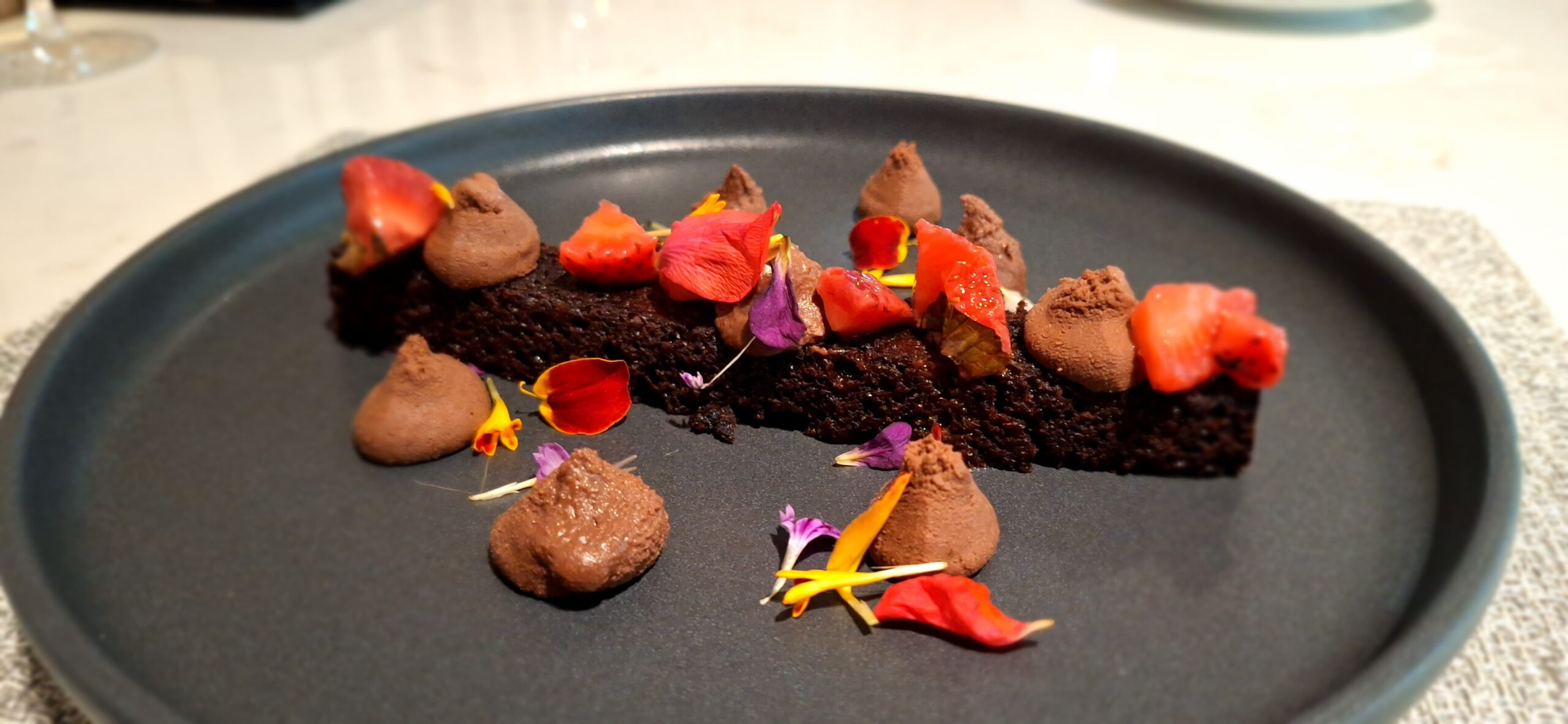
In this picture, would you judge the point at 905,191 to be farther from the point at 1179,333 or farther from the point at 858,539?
the point at 858,539

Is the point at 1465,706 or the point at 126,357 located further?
the point at 126,357

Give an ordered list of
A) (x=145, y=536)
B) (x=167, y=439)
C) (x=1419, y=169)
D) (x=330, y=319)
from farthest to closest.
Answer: (x=1419, y=169) → (x=330, y=319) → (x=167, y=439) → (x=145, y=536)

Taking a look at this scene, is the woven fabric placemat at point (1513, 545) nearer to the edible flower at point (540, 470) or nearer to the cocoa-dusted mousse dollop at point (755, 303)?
the edible flower at point (540, 470)

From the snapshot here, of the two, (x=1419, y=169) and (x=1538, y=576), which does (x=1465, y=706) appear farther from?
(x=1419, y=169)

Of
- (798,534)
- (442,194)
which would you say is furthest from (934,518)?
(442,194)

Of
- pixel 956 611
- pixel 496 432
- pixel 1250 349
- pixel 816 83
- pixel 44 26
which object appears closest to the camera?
pixel 956 611

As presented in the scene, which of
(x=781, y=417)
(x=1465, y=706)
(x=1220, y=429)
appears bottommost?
(x=1465, y=706)

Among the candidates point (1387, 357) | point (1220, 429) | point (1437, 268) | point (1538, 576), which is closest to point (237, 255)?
point (1220, 429)
